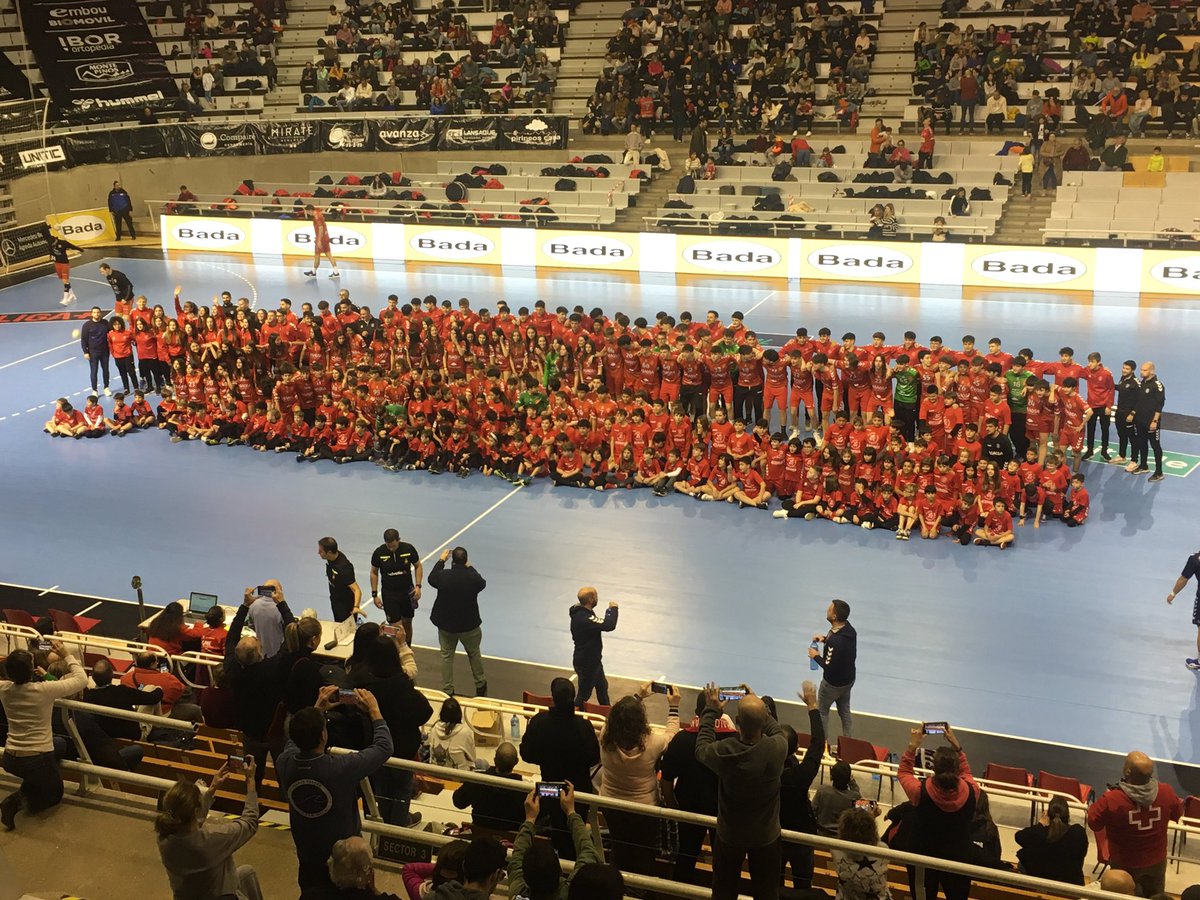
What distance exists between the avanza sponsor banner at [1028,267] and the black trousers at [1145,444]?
37.3ft

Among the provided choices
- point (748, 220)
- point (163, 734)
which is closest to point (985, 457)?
point (163, 734)

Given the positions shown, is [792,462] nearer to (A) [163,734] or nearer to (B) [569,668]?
(B) [569,668]

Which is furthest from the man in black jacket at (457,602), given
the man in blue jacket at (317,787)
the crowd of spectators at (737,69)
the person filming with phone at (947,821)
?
the crowd of spectators at (737,69)

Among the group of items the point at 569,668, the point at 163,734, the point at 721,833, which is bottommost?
the point at 569,668

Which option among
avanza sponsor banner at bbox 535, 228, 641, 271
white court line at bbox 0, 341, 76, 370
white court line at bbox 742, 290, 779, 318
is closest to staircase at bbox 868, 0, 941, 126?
avanza sponsor banner at bbox 535, 228, 641, 271

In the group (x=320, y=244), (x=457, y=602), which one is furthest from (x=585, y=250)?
(x=457, y=602)

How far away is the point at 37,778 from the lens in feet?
27.1

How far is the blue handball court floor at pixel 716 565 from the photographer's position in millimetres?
13336

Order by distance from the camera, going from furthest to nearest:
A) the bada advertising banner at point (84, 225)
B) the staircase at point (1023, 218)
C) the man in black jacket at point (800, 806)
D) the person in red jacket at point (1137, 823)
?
the bada advertising banner at point (84, 225) → the staircase at point (1023, 218) → the person in red jacket at point (1137, 823) → the man in black jacket at point (800, 806)

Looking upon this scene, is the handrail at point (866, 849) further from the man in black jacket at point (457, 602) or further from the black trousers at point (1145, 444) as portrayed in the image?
the black trousers at point (1145, 444)

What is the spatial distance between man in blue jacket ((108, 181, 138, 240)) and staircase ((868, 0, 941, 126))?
2428cm

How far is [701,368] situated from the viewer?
65.8 ft

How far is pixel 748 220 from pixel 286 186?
1619cm

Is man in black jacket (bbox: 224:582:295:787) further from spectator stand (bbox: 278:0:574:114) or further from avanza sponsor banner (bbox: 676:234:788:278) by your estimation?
spectator stand (bbox: 278:0:574:114)
